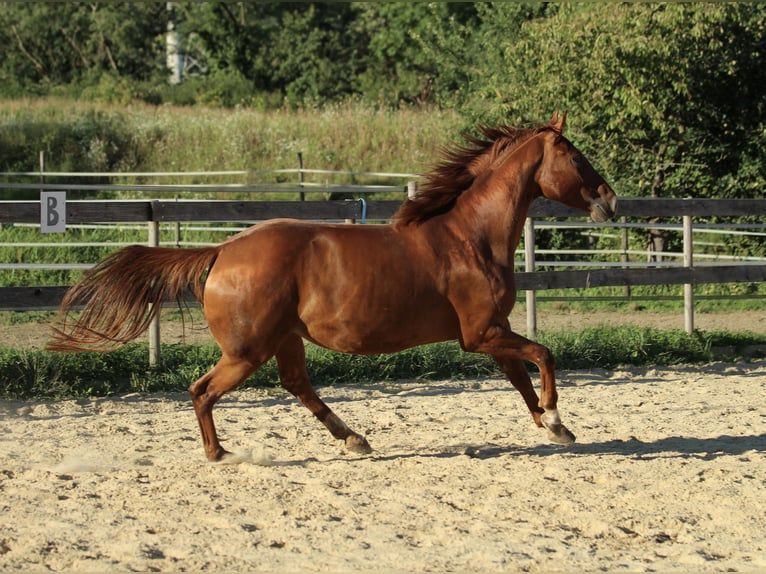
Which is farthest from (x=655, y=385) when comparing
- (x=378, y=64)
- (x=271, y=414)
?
(x=378, y=64)

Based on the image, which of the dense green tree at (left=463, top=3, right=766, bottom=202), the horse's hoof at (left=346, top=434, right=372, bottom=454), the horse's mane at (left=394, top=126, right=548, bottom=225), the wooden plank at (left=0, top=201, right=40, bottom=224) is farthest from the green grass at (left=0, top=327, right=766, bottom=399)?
the dense green tree at (left=463, top=3, right=766, bottom=202)

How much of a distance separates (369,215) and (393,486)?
4.02 m

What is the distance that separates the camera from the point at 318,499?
493 centimetres

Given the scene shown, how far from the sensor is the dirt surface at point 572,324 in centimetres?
1009

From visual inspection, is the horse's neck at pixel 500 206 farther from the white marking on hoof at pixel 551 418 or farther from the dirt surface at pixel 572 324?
the dirt surface at pixel 572 324

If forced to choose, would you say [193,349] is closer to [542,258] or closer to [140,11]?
[542,258]

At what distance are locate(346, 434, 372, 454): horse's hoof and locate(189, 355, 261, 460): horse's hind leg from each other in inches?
30.8

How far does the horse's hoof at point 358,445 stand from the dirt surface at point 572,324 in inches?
153

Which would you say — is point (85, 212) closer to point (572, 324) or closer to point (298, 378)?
point (298, 378)

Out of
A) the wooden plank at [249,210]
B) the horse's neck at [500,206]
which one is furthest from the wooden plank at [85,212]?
the horse's neck at [500,206]

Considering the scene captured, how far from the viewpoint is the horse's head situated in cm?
595

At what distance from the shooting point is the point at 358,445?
19.6 ft

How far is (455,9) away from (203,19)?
8.59m

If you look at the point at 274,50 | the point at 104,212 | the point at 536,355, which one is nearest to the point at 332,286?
the point at 536,355
